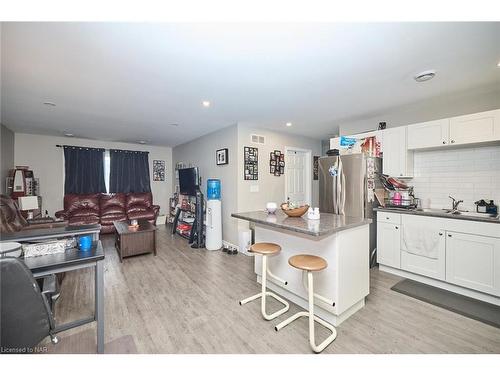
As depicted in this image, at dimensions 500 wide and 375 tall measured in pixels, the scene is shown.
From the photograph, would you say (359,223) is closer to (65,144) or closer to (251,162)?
(251,162)

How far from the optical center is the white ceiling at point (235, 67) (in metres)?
1.56

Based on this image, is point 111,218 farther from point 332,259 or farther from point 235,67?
point 332,259

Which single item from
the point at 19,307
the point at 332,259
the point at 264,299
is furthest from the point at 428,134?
the point at 19,307

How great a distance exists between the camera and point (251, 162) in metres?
4.21

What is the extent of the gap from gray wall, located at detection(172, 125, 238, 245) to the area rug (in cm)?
270

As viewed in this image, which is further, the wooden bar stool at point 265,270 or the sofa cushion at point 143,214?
the sofa cushion at point 143,214

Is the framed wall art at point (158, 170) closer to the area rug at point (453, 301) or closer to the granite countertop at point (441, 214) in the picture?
the granite countertop at point (441, 214)

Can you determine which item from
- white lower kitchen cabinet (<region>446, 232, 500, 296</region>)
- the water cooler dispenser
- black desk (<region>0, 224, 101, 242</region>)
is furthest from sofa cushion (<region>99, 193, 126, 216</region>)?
white lower kitchen cabinet (<region>446, 232, 500, 296</region>)

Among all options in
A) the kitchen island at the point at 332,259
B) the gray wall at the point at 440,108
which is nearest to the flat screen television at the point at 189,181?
the kitchen island at the point at 332,259

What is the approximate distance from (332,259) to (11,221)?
453 cm

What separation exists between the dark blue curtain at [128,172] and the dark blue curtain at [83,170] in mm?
253

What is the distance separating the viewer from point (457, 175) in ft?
9.45

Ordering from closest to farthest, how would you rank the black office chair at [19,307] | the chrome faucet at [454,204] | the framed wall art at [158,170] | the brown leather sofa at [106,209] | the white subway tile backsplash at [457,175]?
the black office chair at [19,307] < the white subway tile backsplash at [457,175] < the chrome faucet at [454,204] < the brown leather sofa at [106,209] < the framed wall art at [158,170]

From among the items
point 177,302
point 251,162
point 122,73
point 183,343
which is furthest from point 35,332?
point 251,162
